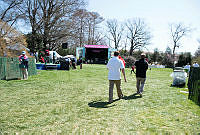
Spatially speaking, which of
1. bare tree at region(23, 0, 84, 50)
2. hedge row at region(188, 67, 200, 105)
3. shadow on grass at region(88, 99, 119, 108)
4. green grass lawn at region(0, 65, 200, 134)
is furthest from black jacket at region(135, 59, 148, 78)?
bare tree at region(23, 0, 84, 50)

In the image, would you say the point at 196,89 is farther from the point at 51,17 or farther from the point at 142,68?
the point at 51,17

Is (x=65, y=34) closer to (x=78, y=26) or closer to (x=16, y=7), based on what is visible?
(x=78, y=26)

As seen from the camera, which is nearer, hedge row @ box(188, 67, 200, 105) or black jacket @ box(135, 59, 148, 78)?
hedge row @ box(188, 67, 200, 105)

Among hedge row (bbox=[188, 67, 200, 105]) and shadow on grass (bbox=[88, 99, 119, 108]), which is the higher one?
hedge row (bbox=[188, 67, 200, 105])

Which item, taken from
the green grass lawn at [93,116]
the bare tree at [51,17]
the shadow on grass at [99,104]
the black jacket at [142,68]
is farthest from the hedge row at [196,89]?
the bare tree at [51,17]

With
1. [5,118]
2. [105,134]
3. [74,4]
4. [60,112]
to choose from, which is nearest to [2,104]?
[5,118]

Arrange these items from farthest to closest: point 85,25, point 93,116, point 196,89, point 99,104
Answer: point 85,25, point 196,89, point 99,104, point 93,116

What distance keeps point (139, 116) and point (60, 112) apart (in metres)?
2.13

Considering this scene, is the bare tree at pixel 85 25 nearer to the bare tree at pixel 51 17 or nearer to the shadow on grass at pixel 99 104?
the bare tree at pixel 51 17

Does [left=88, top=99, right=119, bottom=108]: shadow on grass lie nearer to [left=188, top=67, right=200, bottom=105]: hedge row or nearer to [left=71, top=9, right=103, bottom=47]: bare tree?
[left=188, top=67, right=200, bottom=105]: hedge row

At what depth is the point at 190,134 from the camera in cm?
392

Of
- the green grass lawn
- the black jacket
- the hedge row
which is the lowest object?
the green grass lawn

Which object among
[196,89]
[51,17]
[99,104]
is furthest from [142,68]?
[51,17]

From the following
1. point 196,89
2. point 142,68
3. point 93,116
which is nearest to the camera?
point 93,116
